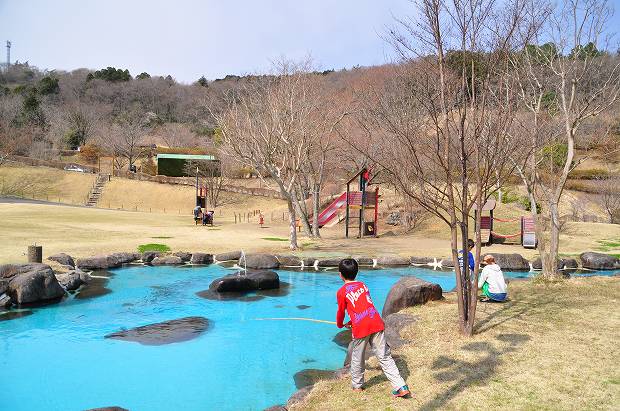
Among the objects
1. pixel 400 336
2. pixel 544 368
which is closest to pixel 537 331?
pixel 544 368

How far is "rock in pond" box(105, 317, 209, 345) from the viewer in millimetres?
9469

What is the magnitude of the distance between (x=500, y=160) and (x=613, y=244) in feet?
63.8

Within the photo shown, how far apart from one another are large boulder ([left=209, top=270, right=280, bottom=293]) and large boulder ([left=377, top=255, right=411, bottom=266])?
5.04 meters

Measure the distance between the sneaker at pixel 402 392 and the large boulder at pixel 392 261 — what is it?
502 inches

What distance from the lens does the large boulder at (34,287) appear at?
37.8 ft

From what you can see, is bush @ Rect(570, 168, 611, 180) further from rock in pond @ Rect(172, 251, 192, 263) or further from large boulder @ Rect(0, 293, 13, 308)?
large boulder @ Rect(0, 293, 13, 308)

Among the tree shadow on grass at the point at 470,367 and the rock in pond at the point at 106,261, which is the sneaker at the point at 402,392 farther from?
the rock in pond at the point at 106,261

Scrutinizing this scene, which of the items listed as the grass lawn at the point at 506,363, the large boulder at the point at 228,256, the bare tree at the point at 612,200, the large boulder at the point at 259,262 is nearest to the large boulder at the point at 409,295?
the grass lawn at the point at 506,363

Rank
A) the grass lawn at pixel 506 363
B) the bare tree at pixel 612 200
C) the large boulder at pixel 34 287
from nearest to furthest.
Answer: the grass lawn at pixel 506 363 → the large boulder at pixel 34 287 → the bare tree at pixel 612 200

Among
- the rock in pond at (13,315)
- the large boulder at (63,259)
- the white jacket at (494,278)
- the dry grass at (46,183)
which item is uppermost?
the dry grass at (46,183)

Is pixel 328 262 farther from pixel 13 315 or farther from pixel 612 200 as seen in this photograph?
pixel 612 200

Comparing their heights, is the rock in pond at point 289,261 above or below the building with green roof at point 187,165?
below

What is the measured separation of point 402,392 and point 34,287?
979cm

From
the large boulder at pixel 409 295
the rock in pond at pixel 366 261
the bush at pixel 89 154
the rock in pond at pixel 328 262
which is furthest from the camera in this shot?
the bush at pixel 89 154
